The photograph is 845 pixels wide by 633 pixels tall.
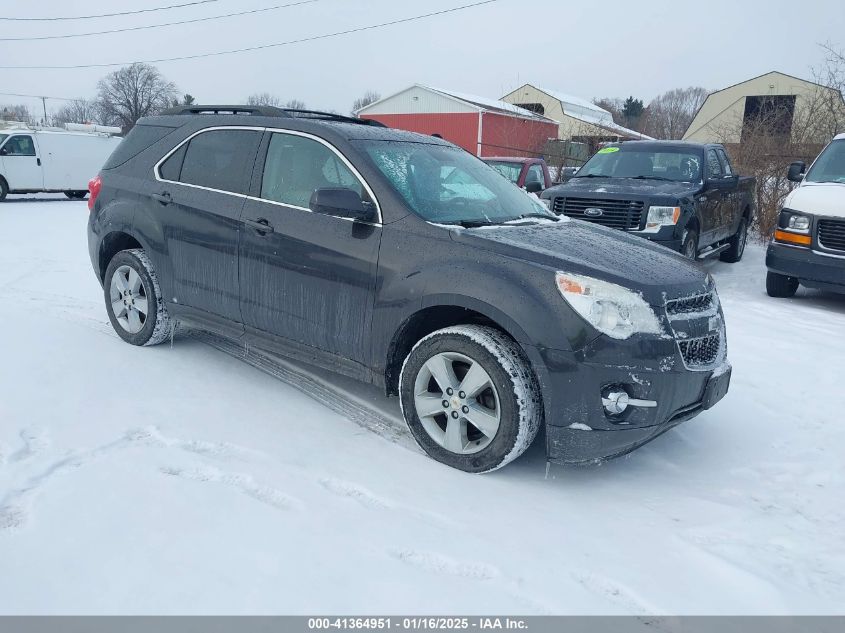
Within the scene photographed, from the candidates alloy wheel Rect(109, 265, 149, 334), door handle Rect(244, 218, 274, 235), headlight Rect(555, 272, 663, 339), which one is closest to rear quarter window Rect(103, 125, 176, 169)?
alloy wheel Rect(109, 265, 149, 334)

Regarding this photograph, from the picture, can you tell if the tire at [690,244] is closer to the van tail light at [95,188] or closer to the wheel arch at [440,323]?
the wheel arch at [440,323]

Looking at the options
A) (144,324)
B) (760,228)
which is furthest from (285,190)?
(760,228)

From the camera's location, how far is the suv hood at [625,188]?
27.1 ft

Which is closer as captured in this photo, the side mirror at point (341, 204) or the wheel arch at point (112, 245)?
the side mirror at point (341, 204)

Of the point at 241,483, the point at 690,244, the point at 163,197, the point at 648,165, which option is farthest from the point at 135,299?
the point at 648,165

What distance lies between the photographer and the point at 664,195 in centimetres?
811

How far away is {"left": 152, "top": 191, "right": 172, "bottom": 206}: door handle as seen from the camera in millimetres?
4855

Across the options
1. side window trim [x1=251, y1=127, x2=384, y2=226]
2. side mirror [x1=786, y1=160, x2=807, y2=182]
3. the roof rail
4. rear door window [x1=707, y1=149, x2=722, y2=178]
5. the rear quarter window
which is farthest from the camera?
rear door window [x1=707, y1=149, x2=722, y2=178]

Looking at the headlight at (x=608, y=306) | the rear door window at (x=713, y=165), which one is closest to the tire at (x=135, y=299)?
the headlight at (x=608, y=306)

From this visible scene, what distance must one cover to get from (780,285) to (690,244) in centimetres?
121

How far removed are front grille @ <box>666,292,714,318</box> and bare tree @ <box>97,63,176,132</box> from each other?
7639cm

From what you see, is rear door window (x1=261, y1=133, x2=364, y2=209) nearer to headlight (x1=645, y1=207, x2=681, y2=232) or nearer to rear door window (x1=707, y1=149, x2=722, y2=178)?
headlight (x1=645, y1=207, x2=681, y2=232)

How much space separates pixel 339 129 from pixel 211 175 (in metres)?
1.04

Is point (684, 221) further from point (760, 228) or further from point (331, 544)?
point (331, 544)
